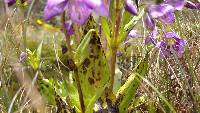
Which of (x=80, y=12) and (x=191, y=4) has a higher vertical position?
(x=191, y=4)

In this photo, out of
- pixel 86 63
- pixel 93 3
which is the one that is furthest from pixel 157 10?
pixel 93 3

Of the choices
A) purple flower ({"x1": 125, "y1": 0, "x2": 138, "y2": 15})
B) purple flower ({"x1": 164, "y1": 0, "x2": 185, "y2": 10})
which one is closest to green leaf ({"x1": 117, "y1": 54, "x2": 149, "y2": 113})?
purple flower ({"x1": 164, "y1": 0, "x2": 185, "y2": 10})

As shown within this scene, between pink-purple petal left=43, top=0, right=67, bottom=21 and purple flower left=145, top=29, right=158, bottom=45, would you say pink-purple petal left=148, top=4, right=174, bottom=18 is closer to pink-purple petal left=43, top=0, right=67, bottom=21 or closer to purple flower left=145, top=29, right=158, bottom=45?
purple flower left=145, top=29, right=158, bottom=45

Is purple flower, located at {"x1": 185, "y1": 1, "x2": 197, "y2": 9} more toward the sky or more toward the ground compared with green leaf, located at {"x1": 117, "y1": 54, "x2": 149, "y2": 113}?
more toward the sky

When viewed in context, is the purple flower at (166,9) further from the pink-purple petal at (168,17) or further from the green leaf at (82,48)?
the green leaf at (82,48)

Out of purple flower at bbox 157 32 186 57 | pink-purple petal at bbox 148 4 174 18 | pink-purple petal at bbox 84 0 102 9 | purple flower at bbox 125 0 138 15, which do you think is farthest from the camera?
purple flower at bbox 157 32 186 57

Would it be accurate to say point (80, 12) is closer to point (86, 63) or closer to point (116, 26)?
point (116, 26)

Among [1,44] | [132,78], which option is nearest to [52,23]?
[1,44]
